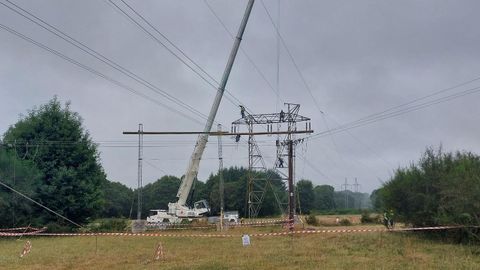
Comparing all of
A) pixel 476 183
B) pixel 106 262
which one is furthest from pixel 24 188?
pixel 476 183

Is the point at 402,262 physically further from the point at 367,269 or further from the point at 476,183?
the point at 476,183

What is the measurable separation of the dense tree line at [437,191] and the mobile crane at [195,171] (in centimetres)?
1336

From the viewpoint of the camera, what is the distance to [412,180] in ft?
96.7

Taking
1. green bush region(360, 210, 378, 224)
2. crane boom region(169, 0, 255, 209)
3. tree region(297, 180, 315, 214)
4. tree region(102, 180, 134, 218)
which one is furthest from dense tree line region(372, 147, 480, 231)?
tree region(297, 180, 315, 214)

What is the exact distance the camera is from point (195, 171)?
135 feet

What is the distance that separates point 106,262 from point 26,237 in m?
22.8

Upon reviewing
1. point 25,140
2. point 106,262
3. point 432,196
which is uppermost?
point 25,140

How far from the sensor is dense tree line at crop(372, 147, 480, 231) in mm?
22656

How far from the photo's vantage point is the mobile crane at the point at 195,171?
3888 cm

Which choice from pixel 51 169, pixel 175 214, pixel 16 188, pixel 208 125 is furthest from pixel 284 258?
pixel 51 169

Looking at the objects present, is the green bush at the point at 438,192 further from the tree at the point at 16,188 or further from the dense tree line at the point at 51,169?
the tree at the point at 16,188

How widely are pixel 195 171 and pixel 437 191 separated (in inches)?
764

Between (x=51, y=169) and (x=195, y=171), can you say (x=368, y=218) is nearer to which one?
(x=195, y=171)

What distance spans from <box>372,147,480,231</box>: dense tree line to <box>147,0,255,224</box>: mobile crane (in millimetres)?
13359
